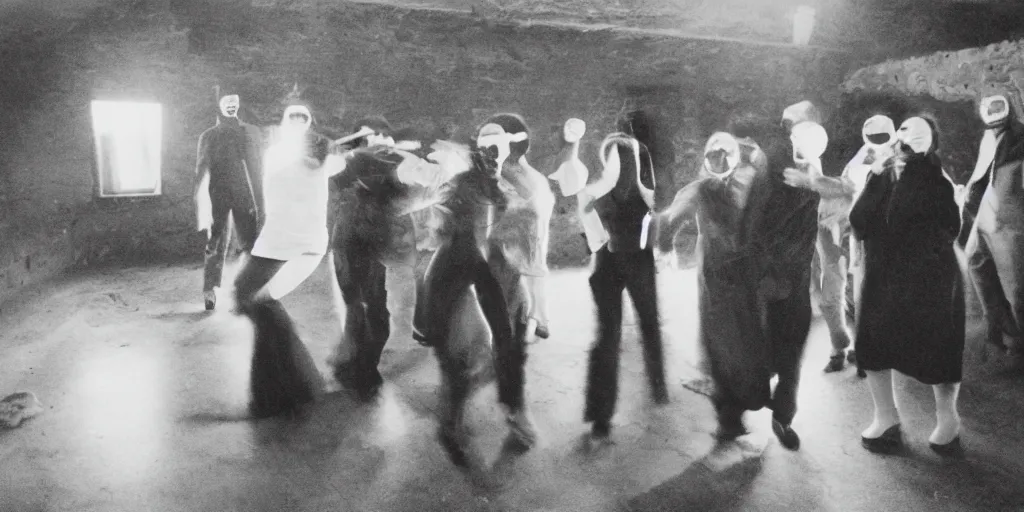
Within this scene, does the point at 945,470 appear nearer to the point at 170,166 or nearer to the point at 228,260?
the point at 228,260

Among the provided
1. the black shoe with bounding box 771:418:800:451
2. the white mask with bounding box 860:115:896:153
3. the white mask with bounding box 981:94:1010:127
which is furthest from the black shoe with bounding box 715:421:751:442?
the white mask with bounding box 981:94:1010:127

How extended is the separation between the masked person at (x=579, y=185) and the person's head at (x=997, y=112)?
3.17 m

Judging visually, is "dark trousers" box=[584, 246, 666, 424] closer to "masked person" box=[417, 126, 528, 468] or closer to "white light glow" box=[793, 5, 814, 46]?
"masked person" box=[417, 126, 528, 468]

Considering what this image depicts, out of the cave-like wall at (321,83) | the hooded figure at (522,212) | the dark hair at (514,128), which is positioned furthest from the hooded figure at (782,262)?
the cave-like wall at (321,83)

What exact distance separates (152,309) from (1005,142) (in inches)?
293

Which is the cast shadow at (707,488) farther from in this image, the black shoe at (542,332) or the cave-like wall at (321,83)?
the cave-like wall at (321,83)

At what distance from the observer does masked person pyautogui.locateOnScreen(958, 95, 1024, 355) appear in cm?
493

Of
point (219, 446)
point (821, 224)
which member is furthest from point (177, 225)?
point (821, 224)

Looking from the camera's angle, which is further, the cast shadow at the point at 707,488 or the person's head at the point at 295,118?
the person's head at the point at 295,118

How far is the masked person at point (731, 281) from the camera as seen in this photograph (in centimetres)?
347

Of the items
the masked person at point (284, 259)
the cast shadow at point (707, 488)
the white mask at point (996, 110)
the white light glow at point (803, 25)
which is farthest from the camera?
the white light glow at point (803, 25)

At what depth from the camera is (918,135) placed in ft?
10.4

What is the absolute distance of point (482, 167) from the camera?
3.82 m

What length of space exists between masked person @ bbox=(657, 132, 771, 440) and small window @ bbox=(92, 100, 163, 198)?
674 centimetres
